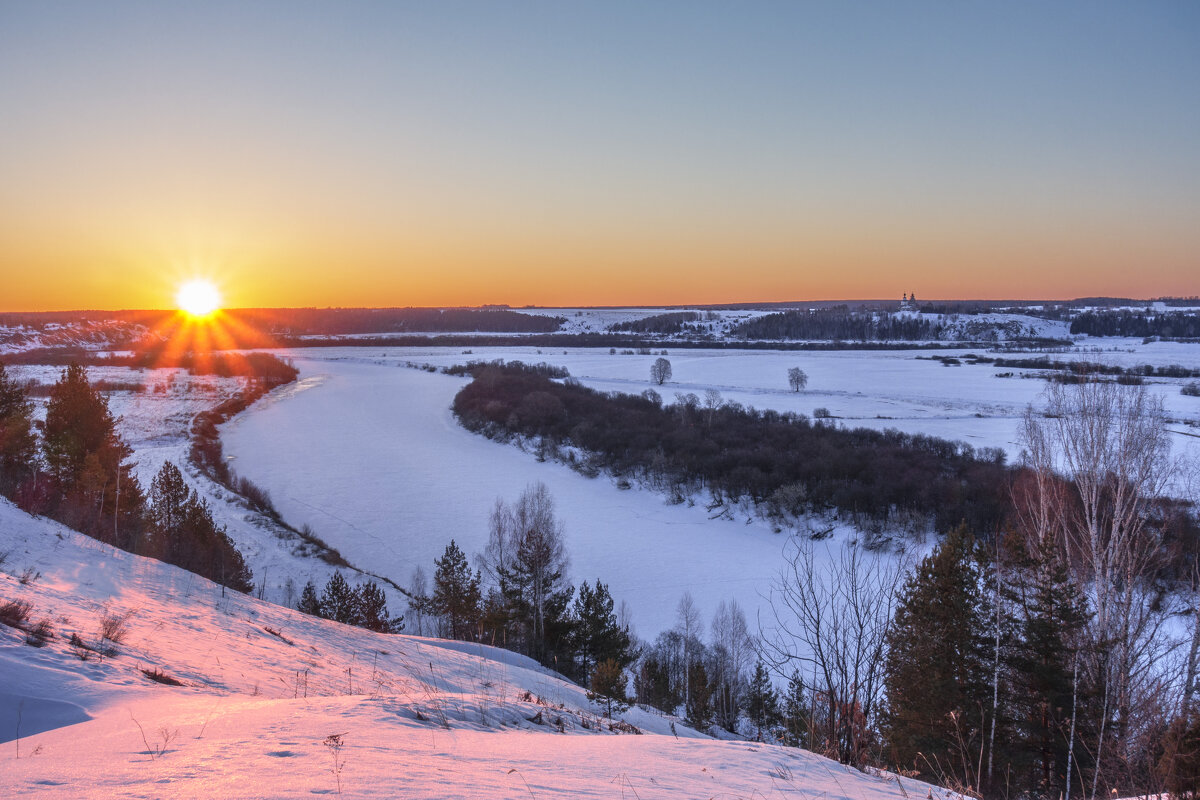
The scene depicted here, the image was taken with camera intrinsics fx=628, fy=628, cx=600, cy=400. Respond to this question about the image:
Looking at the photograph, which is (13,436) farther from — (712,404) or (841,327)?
(841,327)

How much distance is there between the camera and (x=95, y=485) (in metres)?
21.5

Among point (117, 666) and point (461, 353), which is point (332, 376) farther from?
point (117, 666)

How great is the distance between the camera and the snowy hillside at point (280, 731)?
3.76 m

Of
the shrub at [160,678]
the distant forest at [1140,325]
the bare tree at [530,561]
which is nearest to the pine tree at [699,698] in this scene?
the bare tree at [530,561]

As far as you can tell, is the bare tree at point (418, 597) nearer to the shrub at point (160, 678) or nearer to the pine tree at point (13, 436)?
the pine tree at point (13, 436)

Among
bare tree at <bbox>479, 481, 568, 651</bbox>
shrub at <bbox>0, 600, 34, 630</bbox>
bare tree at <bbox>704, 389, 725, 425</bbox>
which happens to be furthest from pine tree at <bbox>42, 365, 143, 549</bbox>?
bare tree at <bbox>704, 389, 725, 425</bbox>

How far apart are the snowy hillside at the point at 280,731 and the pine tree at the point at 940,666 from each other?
6.85m

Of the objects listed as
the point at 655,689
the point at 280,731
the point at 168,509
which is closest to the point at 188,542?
the point at 168,509

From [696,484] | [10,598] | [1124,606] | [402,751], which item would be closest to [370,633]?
[10,598]

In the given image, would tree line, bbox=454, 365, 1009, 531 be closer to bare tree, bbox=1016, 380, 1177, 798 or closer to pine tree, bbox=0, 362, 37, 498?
bare tree, bbox=1016, 380, 1177, 798

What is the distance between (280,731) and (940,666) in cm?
1334

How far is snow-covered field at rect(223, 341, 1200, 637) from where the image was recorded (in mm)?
31125

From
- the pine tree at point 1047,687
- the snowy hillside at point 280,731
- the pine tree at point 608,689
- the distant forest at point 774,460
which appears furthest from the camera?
the distant forest at point 774,460

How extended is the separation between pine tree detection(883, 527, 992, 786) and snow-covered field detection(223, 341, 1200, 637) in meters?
12.7
